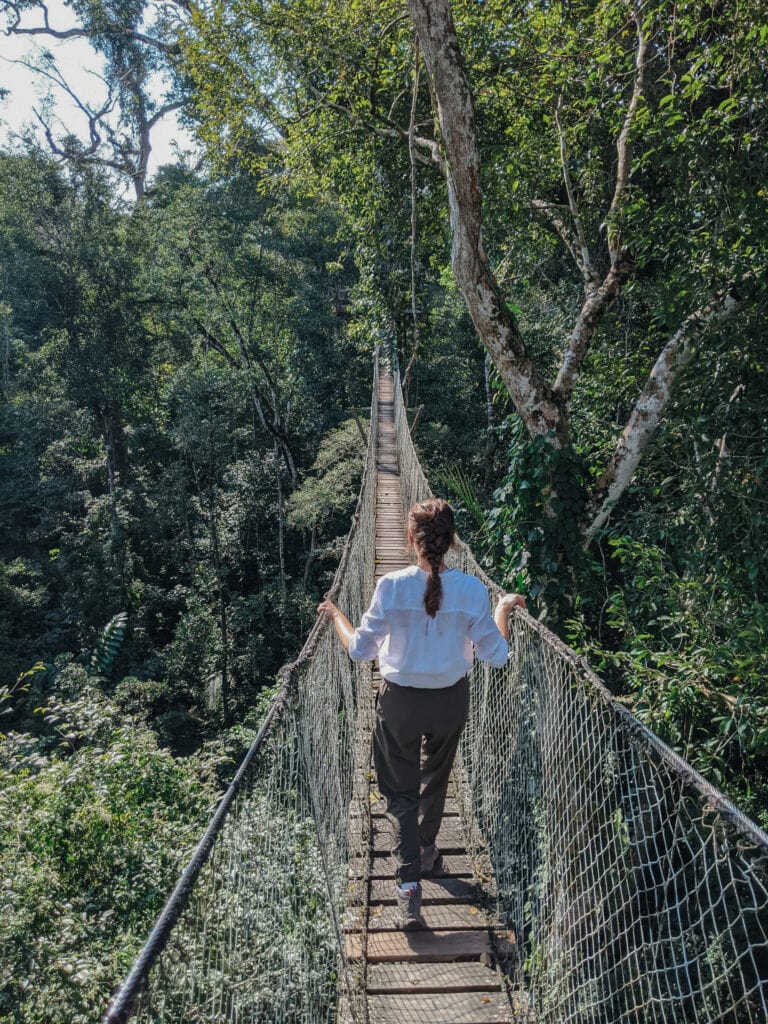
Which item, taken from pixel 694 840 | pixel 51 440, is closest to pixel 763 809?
pixel 694 840

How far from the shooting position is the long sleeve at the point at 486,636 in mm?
1435

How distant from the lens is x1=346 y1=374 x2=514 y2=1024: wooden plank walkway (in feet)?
4.60

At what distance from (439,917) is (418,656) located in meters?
0.66

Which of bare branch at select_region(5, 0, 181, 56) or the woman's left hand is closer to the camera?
the woman's left hand

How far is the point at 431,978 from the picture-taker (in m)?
1.46

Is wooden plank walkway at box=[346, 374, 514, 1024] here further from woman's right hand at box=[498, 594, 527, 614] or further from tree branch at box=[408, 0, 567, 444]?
tree branch at box=[408, 0, 567, 444]

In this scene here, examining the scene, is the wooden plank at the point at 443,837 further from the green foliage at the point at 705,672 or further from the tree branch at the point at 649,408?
the tree branch at the point at 649,408

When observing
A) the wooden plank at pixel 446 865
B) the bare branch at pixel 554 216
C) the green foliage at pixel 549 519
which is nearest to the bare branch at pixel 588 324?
the green foliage at pixel 549 519

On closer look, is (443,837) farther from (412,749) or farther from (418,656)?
(418,656)

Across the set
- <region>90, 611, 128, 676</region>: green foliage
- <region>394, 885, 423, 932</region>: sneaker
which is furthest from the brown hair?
<region>90, 611, 128, 676</region>: green foliage

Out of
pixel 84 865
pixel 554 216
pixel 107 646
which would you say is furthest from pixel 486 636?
pixel 107 646

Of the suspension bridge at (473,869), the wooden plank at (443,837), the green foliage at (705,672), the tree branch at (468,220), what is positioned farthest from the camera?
the tree branch at (468,220)

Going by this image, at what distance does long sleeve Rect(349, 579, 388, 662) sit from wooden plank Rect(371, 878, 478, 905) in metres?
0.63

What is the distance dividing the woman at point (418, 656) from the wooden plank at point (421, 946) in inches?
1.5
